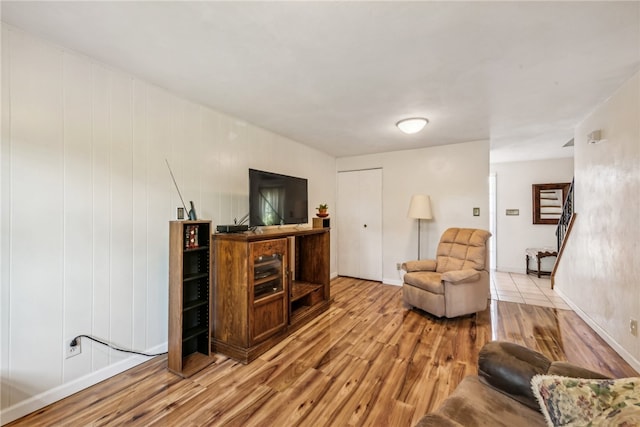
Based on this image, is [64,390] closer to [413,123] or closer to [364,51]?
[364,51]

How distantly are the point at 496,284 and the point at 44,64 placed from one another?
5.97m

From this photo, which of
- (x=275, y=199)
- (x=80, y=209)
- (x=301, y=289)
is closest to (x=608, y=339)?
(x=301, y=289)

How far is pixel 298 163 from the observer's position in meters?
4.02

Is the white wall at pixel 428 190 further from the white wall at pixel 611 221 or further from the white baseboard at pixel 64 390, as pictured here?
the white baseboard at pixel 64 390

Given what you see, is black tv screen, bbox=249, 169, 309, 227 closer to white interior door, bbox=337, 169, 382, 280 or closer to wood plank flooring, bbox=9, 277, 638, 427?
wood plank flooring, bbox=9, 277, 638, 427

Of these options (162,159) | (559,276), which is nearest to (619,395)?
(162,159)

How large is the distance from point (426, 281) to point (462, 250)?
0.71 m

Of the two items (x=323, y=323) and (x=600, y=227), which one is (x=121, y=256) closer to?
(x=323, y=323)

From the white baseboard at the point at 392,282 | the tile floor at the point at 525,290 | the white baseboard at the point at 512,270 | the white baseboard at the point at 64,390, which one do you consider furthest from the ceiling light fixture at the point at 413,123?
the white baseboard at the point at 512,270

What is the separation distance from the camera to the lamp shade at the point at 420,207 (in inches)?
153

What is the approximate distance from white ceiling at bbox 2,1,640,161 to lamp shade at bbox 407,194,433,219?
4.45 feet

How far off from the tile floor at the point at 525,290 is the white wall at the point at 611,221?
17.2 inches

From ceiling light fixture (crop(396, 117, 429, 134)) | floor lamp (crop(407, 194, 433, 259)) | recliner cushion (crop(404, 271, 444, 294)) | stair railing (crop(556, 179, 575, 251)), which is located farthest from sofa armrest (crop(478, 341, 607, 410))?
stair railing (crop(556, 179, 575, 251))

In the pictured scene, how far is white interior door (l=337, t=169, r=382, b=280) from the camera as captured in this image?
4.65 metres
